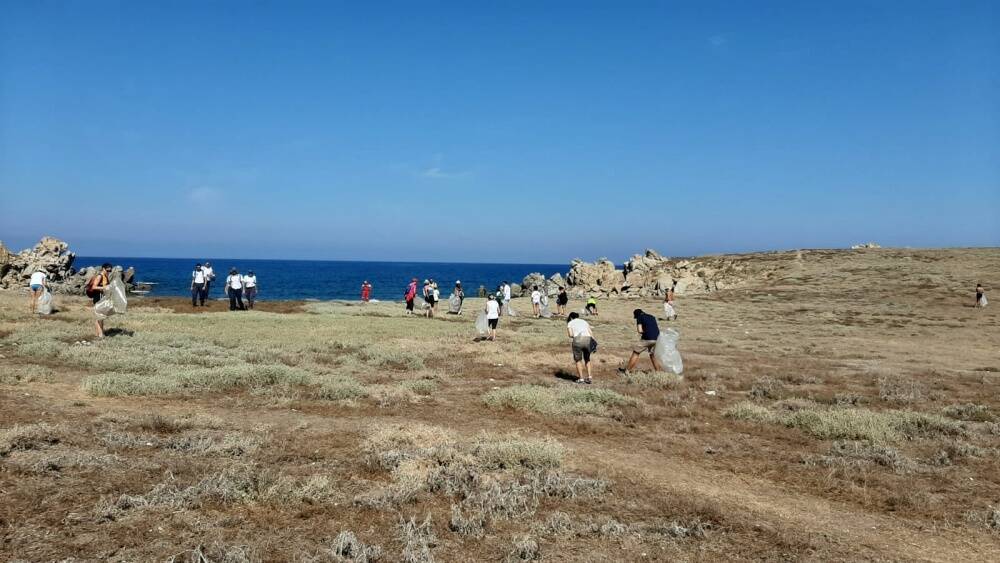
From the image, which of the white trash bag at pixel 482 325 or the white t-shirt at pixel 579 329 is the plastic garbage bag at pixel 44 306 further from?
the white t-shirt at pixel 579 329

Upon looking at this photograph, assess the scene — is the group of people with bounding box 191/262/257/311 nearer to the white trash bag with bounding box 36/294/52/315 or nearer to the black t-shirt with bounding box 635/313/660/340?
the white trash bag with bounding box 36/294/52/315

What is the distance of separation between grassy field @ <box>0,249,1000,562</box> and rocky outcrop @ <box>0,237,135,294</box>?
33.9m

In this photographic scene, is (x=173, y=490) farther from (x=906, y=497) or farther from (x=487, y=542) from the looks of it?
(x=906, y=497)

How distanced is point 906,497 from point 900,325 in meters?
28.4

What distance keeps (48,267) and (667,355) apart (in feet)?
176

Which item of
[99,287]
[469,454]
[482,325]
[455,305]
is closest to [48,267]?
[455,305]

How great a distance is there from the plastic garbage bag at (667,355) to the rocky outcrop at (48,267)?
4522 cm

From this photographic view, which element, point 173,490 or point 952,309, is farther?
point 952,309

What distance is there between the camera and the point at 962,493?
761 cm

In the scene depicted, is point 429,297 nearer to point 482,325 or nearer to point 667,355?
point 482,325

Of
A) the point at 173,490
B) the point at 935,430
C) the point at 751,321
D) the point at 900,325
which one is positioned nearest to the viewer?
the point at 173,490

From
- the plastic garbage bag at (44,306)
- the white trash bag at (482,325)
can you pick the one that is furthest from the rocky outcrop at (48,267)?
the white trash bag at (482,325)

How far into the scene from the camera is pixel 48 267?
4934 cm

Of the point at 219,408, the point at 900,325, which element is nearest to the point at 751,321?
the point at 900,325
